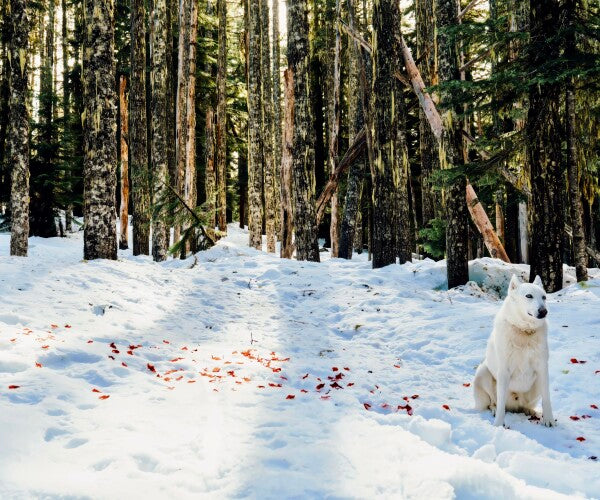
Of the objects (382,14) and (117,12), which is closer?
(382,14)

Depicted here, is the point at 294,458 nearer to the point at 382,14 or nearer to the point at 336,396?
the point at 336,396

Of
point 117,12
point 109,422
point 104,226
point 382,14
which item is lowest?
point 109,422

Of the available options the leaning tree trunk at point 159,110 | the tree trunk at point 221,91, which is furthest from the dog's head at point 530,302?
the tree trunk at point 221,91

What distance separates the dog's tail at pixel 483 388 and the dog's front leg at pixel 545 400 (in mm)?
481

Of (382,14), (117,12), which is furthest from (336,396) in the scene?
(117,12)

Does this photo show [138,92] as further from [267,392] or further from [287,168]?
[267,392]

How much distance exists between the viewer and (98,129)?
9477 millimetres

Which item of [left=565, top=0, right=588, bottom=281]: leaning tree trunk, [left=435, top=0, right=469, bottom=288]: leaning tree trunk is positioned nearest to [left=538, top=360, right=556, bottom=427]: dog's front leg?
[left=435, top=0, right=469, bottom=288]: leaning tree trunk

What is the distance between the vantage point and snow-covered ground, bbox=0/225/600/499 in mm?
2900

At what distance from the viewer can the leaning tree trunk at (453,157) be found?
9.21m

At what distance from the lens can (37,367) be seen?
4359mm

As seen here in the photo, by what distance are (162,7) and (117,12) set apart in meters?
11.3

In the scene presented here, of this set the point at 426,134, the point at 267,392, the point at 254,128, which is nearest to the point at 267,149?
the point at 254,128

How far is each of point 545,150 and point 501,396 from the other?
18.2 feet
